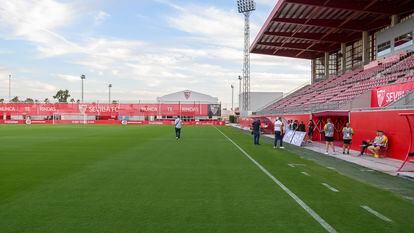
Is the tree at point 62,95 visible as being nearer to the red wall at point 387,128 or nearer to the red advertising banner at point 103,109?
the red advertising banner at point 103,109

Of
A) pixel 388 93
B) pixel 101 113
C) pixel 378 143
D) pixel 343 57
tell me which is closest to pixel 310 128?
pixel 388 93

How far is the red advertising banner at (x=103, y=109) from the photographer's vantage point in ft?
239

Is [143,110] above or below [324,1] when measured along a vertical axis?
below

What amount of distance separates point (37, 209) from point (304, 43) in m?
50.2

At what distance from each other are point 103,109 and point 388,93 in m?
58.4

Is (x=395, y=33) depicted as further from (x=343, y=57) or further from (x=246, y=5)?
(x=246, y=5)

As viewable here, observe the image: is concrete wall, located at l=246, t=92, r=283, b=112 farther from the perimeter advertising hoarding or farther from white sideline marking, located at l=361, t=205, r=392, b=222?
white sideline marking, located at l=361, t=205, r=392, b=222

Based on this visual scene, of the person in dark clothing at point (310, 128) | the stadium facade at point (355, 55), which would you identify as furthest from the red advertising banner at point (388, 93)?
→ the person in dark clothing at point (310, 128)

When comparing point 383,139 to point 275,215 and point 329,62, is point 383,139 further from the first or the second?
point 329,62

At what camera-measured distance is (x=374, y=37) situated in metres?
43.6

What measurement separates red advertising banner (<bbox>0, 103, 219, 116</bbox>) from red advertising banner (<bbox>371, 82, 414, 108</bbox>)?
5212cm

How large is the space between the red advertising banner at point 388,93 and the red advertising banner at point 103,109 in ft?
171

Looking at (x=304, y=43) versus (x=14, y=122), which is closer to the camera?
(x=304, y=43)

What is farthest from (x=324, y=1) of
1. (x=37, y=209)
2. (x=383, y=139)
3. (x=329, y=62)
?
(x=37, y=209)
